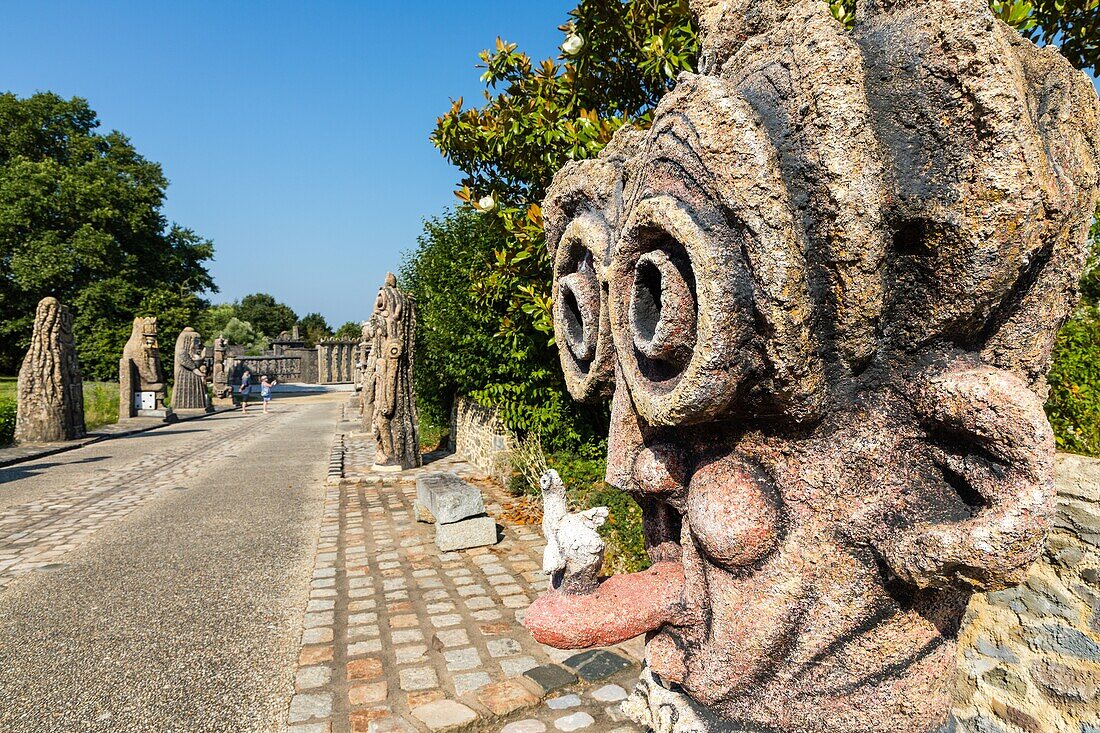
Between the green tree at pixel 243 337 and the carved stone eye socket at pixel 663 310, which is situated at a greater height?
the green tree at pixel 243 337

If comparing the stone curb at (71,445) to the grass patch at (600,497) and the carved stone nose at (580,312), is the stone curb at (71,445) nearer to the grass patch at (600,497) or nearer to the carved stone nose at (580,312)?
the grass patch at (600,497)

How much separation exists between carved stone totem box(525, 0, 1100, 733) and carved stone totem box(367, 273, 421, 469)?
9622mm

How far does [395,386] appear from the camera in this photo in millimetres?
11117

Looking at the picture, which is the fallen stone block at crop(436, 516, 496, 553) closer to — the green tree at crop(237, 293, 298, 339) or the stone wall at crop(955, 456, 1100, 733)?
the stone wall at crop(955, 456, 1100, 733)

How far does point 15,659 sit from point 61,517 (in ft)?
15.4

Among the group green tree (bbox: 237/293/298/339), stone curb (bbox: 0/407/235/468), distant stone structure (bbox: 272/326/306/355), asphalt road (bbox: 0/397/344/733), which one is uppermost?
green tree (bbox: 237/293/298/339)

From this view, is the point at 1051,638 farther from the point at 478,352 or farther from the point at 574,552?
the point at 478,352

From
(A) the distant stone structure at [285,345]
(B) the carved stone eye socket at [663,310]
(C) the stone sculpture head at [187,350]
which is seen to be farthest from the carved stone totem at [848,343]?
(A) the distant stone structure at [285,345]

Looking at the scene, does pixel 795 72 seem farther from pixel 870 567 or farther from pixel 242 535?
pixel 242 535

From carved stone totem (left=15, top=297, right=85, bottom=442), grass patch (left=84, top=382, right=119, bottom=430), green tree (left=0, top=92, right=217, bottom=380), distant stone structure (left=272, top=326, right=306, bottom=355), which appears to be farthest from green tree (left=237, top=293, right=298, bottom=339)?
carved stone totem (left=15, top=297, right=85, bottom=442)

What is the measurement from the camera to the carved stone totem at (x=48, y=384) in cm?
1439

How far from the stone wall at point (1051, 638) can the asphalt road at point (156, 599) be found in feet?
12.1

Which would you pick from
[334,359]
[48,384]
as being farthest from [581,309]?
[334,359]

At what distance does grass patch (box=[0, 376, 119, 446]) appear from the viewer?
14.5m
